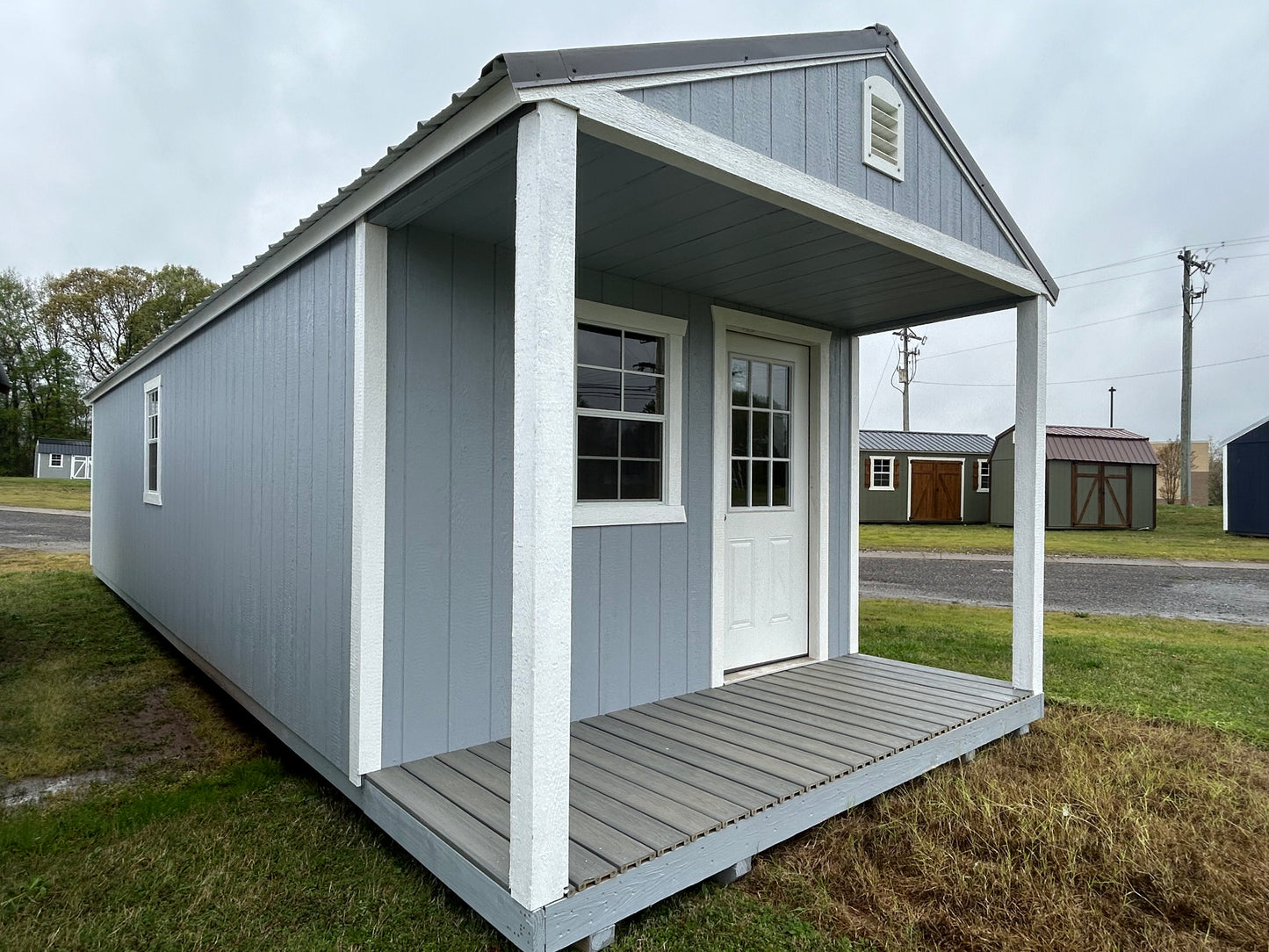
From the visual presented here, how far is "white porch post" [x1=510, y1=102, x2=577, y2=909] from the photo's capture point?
5.76 feet

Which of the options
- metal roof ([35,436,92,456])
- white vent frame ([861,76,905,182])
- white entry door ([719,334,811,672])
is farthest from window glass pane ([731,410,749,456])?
metal roof ([35,436,92,456])

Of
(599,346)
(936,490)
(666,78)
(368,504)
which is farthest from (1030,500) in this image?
(936,490)

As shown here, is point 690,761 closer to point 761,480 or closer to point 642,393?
point 642,393

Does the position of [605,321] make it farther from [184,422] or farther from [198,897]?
[184,422]

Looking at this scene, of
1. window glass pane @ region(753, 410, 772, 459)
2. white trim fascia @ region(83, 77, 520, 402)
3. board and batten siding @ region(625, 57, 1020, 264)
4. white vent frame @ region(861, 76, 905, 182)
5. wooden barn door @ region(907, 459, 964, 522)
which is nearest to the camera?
white trim fascia @ region(83, 77, 520, 402)

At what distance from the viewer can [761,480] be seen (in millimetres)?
4293

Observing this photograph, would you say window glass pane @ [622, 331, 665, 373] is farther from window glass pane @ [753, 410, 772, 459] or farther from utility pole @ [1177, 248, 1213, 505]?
utility pole @ [1177, 248, 1213, 505]

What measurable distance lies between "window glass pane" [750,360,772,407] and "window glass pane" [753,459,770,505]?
1.17 feet

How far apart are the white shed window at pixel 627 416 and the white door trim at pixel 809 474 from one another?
31 cm

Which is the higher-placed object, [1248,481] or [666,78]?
[666,78]

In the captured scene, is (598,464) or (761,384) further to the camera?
(761,384)

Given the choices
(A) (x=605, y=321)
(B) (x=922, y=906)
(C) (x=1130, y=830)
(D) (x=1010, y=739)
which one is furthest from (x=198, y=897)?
(D) (x=1010, y=739)

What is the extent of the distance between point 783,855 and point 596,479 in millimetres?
1744

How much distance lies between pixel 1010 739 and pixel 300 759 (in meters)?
3.58
